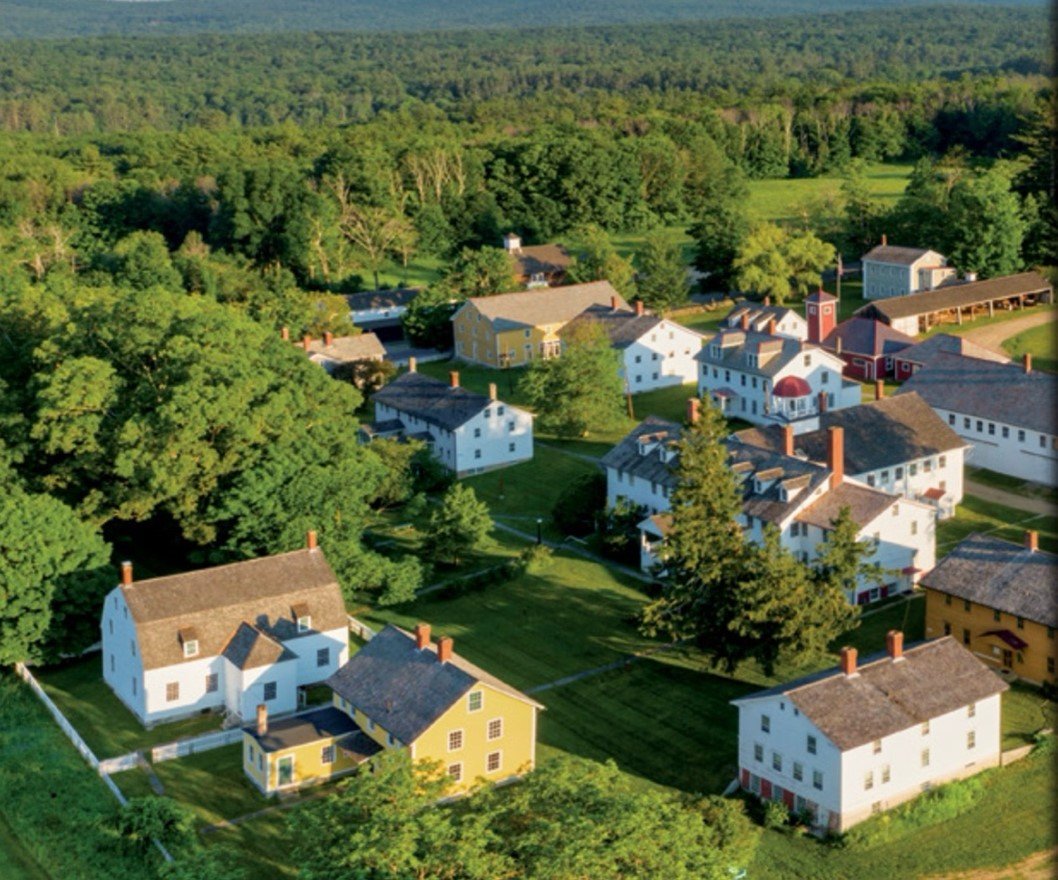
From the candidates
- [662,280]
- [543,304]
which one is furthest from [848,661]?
[662,280]

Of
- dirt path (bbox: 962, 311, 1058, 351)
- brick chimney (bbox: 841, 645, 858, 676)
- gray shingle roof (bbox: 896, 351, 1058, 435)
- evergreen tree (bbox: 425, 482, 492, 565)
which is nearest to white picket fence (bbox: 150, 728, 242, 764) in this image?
evergreen tree (bbox: 425, 482, 492, 565)

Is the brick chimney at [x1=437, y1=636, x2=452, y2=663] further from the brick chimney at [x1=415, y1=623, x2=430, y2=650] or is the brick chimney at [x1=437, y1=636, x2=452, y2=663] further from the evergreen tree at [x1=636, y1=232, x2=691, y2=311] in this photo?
the evergreen tree at [x1=636, y1=232, x2=691, y2=311]

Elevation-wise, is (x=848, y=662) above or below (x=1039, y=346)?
above

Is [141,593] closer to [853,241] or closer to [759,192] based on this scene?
[853,241]

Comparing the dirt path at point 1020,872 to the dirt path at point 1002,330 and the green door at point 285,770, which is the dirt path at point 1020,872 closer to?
the green door at point 285,770

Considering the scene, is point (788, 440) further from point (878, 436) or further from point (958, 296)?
point (958, 296)

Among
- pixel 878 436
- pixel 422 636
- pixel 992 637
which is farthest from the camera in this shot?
pixel 878 436

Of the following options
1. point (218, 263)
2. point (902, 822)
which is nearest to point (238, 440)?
point (902, 822)
